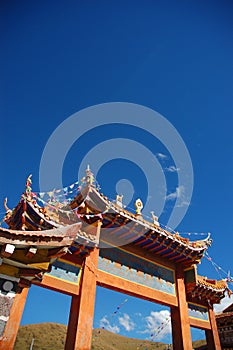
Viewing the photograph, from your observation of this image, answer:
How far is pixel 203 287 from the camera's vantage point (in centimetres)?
1556

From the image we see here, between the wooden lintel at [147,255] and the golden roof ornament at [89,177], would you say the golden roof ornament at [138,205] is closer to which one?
the wooden lintel at [147,255]

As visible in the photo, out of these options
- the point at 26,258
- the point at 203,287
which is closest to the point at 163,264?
the point at 203,287

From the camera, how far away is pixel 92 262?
1120 centimetres

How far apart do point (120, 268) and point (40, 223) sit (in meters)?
5.18

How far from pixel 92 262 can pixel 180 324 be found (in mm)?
5925

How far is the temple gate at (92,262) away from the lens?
22.3 feet

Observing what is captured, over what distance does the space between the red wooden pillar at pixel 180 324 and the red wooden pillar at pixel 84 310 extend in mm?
5341

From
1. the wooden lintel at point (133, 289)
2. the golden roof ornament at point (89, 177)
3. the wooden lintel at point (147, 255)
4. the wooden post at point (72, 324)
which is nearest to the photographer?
the wooden post at point (72, 324)

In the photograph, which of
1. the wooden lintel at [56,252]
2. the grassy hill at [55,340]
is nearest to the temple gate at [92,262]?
the wooden lintel at [56,252]

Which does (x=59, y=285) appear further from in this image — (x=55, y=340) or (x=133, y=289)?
(x=55, y=340)

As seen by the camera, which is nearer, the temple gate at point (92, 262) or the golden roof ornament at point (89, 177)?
A: the temple gate at point (92, 262)

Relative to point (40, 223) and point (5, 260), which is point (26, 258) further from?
point (40, 223)

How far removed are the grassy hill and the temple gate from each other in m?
50.0

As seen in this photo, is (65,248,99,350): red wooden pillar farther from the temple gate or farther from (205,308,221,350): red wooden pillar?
(205,308,221,350): red wooden pillar
